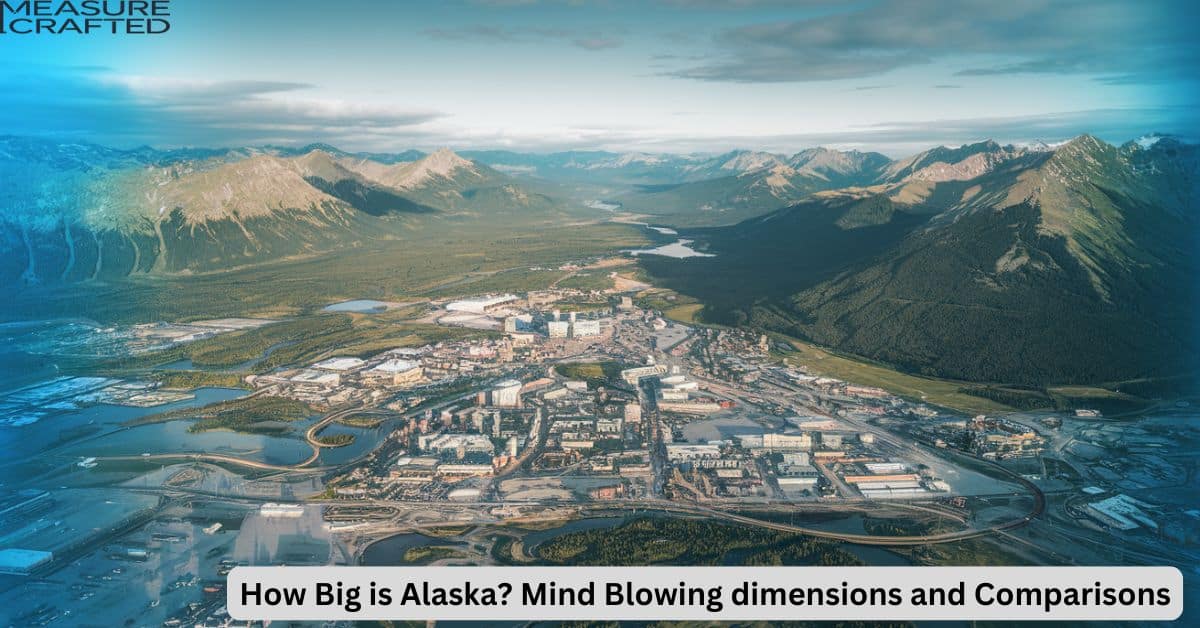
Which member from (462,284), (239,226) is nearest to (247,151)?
(239,226)

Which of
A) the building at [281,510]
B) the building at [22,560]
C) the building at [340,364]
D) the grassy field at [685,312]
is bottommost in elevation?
the building at [22,560]

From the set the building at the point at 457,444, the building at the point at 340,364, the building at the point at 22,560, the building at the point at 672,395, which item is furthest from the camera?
the building at the point at 340,364

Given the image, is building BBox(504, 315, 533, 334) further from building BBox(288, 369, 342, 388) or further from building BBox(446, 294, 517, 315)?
building BBox(288, 369, 342, 388)

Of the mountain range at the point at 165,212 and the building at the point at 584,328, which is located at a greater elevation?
the mountain range at the point at 165,212

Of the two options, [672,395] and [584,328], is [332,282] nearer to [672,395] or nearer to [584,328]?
[584,328]

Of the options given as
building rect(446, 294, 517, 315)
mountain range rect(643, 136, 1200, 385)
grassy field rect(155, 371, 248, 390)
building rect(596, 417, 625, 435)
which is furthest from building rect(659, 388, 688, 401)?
building rect(446, 294, 517, 315)

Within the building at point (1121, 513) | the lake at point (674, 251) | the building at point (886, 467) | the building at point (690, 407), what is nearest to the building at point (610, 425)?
the building at point (690, 407)

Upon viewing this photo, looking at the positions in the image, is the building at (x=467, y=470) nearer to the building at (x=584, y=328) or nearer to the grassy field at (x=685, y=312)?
the building at (x=584, y=328)
